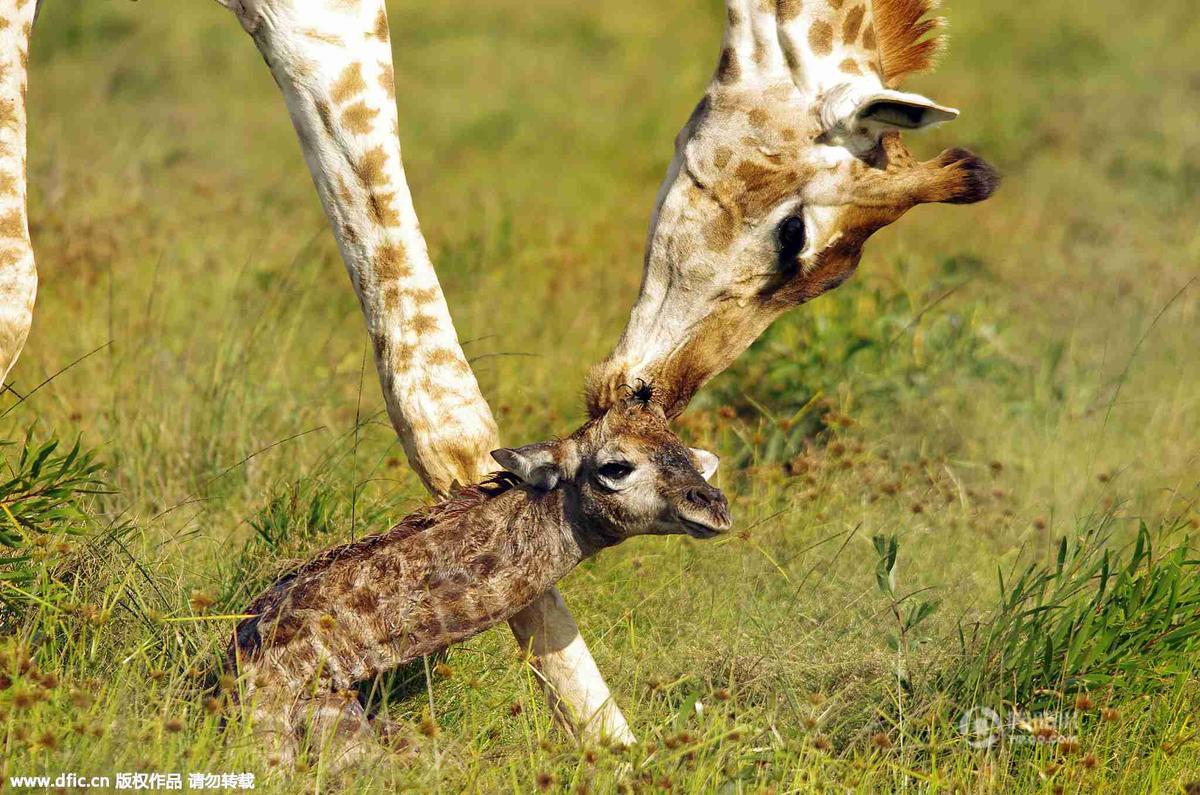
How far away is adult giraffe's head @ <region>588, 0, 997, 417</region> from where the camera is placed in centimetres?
430

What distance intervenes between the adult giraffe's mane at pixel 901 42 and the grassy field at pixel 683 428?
4.44 feet

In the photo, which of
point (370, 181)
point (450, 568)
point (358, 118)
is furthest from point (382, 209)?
point (450, 568)

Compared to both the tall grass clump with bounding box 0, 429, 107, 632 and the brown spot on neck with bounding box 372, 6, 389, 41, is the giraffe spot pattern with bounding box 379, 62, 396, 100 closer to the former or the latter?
the brown spot on neck with bounding box 372, 6, 389, 41

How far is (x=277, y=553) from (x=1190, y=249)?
581 cm

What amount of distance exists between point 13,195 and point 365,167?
95cm

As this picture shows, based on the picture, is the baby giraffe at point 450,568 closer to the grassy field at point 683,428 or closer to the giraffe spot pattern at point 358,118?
the grassy field at point 683,428

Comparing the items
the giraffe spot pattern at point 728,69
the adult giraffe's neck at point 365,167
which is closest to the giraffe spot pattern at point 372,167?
the adult giraffe's neck at point 365,167

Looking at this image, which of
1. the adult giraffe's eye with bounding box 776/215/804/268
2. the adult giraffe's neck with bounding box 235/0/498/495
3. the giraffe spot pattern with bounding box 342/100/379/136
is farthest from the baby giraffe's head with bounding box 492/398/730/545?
the giraffe spot pattern with bounding box 342/100/379/136

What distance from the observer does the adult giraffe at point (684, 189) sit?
168 inches

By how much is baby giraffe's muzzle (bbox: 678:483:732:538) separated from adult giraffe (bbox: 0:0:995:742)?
0.75m

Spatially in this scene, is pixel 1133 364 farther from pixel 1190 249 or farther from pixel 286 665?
pixel 286 665

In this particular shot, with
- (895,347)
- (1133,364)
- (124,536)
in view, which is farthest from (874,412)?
(124,536)

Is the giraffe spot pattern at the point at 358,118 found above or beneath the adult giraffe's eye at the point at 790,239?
above

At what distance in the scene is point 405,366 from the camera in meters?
4.34
